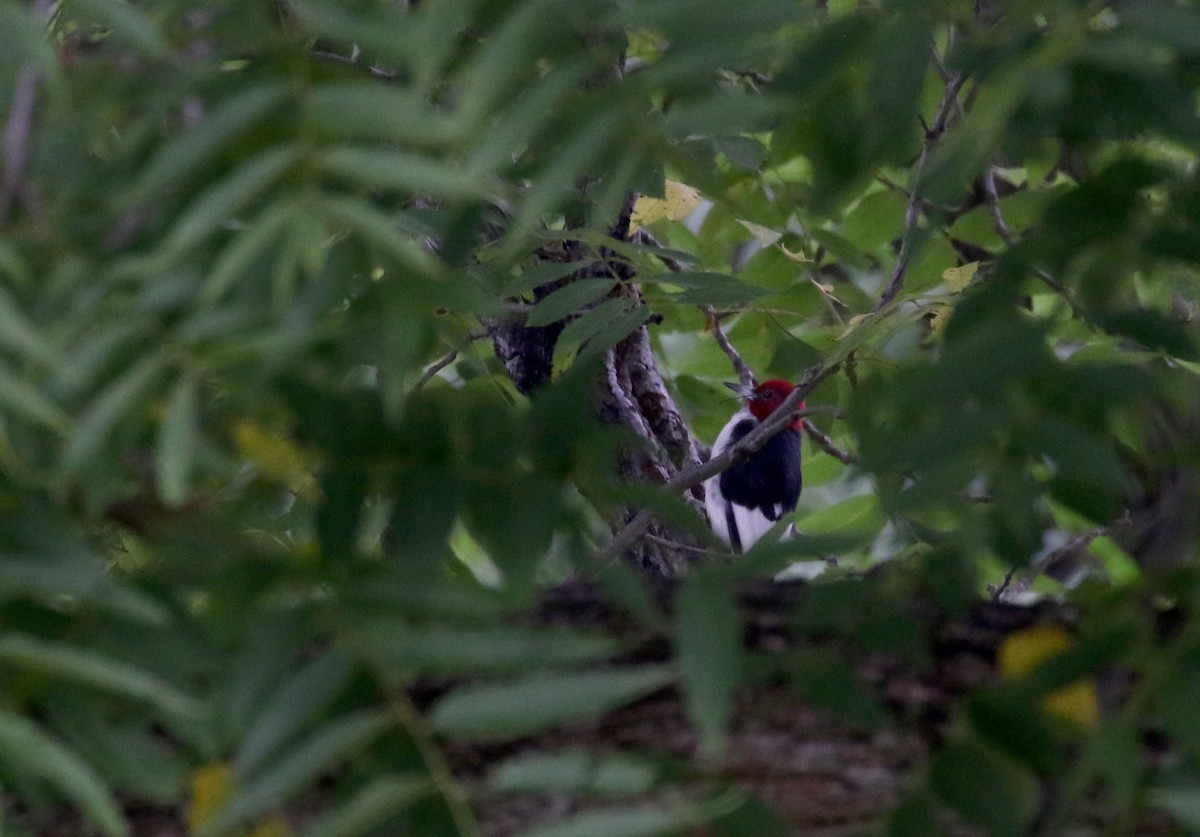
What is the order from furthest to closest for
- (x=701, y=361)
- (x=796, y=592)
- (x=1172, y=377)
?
(x=701, y=361)
(x=796, y=592)
(x=1172, y=377)

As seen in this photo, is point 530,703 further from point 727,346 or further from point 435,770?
point 727,346

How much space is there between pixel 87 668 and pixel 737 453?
223 cm

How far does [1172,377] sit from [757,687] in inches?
22.0

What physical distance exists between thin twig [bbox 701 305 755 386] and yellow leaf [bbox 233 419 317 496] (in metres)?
2.14

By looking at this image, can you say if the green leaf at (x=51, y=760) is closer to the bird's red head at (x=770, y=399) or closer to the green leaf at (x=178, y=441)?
the green leaf at (x=178, y=441)

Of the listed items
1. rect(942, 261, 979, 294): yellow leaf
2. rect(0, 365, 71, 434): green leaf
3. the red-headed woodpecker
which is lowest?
rect(0, 365, 71, 434): green leaf

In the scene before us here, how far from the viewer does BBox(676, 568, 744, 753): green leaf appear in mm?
1009

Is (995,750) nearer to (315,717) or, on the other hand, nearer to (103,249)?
(315,717)

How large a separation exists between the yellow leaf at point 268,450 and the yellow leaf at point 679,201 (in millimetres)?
1875

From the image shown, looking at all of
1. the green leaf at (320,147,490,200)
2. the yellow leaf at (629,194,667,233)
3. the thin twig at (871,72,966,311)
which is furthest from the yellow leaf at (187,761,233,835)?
the yellow leaf at (629,194,667,233)

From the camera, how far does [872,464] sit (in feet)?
3.57

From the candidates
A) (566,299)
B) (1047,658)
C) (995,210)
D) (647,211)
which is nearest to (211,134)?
(1047,658)

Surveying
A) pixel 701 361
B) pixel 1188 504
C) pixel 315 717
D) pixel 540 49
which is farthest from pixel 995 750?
pixel 701 361

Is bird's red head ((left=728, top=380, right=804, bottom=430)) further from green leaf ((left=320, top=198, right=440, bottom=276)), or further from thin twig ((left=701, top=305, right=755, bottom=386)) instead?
green leaf ((left=320, top=198, right=440, bottom=276))
